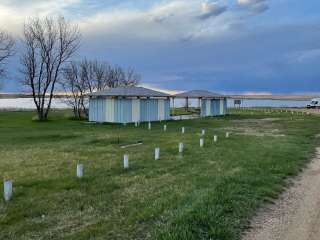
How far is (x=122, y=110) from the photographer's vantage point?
1494 inches

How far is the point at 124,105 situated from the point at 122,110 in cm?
47

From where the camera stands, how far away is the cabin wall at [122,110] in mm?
37969

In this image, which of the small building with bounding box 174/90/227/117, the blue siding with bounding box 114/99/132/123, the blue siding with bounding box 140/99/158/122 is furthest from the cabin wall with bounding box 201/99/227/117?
the blue siding with bounding box 114/99/132/123

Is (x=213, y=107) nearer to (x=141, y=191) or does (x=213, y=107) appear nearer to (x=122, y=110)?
(x=122, y=110)

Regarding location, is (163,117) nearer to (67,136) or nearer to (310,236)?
(67,136)

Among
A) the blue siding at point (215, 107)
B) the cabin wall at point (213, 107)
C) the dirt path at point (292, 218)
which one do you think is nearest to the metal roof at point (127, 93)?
the cabin wall at point (213, 107)

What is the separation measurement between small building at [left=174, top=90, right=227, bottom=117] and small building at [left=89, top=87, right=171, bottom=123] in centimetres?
1201

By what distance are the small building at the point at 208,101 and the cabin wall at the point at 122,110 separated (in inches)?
479

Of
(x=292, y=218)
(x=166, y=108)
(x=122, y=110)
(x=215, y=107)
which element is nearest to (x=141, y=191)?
(x=292, y=218)

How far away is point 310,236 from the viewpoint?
22.0ft

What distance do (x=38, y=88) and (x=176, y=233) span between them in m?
43.5

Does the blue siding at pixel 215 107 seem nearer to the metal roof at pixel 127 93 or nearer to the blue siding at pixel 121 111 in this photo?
the metal roof at pixel 127 93

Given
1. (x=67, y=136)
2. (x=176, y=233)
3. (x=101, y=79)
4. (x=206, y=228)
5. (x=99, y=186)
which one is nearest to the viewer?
(x=176, y=233)

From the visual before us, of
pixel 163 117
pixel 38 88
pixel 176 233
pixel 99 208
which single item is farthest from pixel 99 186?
pixel 38 88
